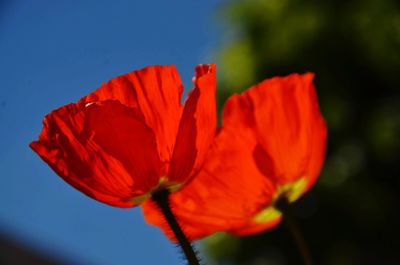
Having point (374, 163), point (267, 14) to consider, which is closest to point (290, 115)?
point (374, 163)

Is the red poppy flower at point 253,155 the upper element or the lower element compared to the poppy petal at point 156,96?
lower

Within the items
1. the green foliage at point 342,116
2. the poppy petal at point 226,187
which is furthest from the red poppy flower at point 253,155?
the green foliage at point 342,116

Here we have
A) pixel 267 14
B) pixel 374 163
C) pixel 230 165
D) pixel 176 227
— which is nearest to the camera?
pixel 176 227

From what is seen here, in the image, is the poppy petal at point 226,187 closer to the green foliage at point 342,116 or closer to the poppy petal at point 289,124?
the poppy petal at point 289,124

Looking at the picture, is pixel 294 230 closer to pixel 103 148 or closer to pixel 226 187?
pixel 226 187

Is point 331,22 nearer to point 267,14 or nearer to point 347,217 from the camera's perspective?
point 267,14

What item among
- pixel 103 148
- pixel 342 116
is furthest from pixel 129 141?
pixel 342 116

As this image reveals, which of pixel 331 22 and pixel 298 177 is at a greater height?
pixel 331 22
